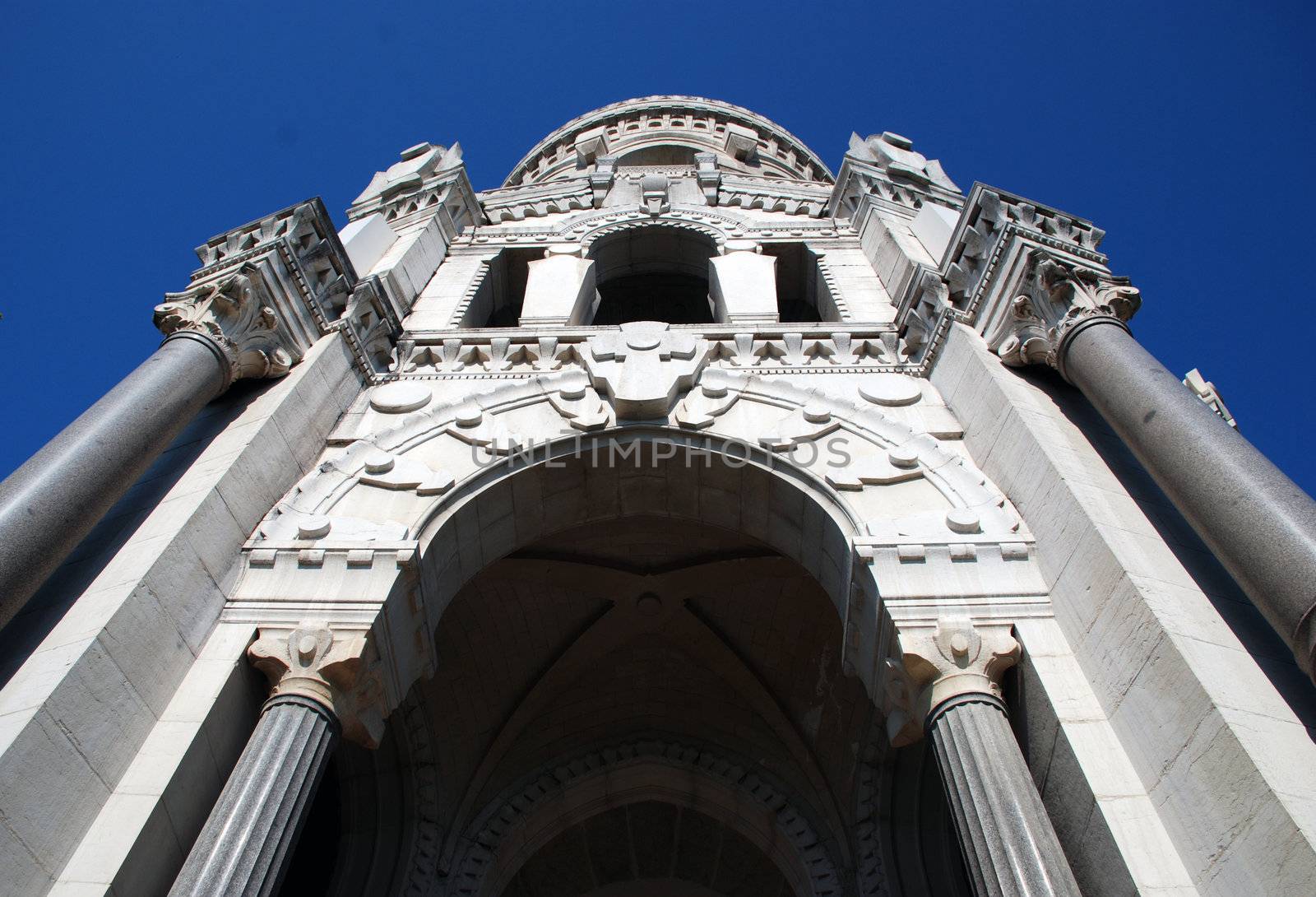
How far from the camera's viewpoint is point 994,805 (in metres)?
A: 5.55

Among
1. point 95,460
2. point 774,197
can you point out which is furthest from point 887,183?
point 95,460

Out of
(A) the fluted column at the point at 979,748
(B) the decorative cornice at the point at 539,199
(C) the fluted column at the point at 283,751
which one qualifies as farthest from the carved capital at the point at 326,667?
(B) the decorative cornice at the point at 539,199

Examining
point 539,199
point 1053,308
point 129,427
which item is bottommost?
point 129,427

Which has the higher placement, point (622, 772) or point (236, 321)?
point (236, 321)

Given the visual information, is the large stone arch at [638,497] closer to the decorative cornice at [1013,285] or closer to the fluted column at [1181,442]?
the decorative cornice at [1013,285]

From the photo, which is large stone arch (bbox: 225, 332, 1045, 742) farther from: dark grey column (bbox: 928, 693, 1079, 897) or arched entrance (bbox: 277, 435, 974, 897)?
arched entrance (bbox: 277, 435, 974, 897)

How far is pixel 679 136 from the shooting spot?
2761cm

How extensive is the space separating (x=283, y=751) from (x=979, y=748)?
163 inches

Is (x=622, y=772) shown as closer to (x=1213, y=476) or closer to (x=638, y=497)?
(x=638, y=497)

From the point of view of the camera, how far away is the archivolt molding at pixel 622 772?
1062 centimetres

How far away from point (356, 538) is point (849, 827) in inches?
248

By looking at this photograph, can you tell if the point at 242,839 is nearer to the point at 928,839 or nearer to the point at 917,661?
the point at 917,661

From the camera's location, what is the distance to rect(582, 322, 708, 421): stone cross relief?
9211mm

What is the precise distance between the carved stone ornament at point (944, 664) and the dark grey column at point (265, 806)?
149 inches
